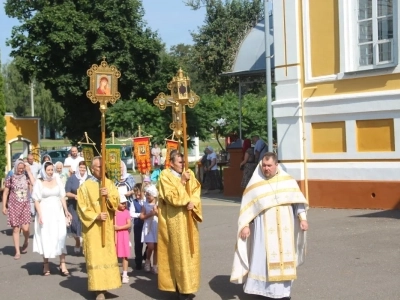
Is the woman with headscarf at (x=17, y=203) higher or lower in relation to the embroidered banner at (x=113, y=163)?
lower

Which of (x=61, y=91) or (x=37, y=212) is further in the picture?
(x=61, y=91)

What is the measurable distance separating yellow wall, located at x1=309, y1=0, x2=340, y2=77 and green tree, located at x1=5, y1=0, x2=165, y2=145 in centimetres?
2144

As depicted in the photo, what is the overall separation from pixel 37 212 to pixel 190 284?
138 inches

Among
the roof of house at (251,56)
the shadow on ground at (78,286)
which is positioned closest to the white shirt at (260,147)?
the roof of house at (251,56)

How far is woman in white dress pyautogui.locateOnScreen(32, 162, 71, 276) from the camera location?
1112 cm

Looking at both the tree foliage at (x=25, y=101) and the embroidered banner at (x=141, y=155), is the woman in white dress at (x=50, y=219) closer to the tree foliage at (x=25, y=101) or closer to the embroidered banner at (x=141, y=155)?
the embroidered banner at (x=141, y=155)

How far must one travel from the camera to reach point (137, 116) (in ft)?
103

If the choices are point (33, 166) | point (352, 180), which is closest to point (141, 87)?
point (33, 166)

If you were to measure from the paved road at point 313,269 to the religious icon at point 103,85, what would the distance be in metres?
2.61

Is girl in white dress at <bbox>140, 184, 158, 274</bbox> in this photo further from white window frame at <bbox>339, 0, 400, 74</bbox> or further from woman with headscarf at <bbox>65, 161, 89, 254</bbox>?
white window frame at <bbox>339, 0, 400, 74</bbox>

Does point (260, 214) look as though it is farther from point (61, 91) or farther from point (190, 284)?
point (61, 91)

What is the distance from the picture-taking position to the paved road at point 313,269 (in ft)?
30.1

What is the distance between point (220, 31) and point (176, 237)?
3877cm

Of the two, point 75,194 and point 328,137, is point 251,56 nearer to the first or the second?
point 328,137
